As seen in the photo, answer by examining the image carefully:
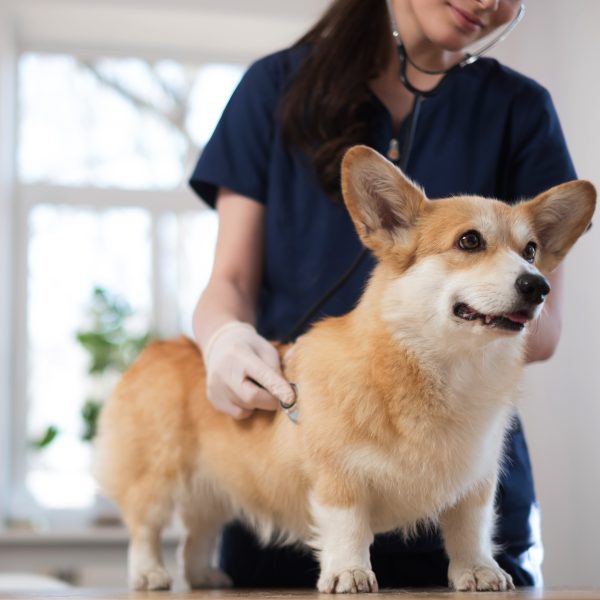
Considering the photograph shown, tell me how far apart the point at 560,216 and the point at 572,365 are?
1.57 meters

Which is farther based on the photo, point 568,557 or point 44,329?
point 44,329

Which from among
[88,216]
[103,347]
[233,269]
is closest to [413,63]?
[233,269]

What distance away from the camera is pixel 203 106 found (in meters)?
4.33

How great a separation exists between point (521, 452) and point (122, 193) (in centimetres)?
307

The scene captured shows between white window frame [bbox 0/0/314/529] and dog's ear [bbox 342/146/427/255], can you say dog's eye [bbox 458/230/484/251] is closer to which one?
dog's ear [bbox 342/146/427/255]

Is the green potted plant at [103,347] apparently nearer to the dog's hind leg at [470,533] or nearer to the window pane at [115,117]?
the window pane at [115,117]

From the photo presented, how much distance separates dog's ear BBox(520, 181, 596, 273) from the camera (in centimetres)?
112

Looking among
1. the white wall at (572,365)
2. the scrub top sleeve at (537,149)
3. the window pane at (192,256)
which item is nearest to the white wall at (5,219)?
the window pane at (192,256)

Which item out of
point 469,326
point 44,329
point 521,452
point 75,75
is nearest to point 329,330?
point 469,326

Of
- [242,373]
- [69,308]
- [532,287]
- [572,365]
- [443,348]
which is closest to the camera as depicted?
[532,287]

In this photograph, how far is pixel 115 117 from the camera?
4.27 meters

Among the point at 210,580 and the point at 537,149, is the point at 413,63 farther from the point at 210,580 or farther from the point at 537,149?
the point at 210,580

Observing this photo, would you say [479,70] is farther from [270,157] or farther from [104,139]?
[104,139]

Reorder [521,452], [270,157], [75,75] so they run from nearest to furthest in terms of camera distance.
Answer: [521,452] < [270,157] < [75,75]
